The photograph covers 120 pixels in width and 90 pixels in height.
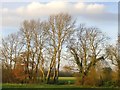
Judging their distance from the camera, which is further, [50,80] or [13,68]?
[50,80]

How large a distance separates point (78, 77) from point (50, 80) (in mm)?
956

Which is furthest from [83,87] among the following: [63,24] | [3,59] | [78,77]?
[3,59]

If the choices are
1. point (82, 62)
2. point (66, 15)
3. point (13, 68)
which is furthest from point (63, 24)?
point (13, 68)

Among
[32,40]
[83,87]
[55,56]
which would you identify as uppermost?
[32,40]

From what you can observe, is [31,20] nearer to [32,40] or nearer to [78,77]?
[32,40]

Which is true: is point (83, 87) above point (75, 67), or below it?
below

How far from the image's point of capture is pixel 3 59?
699 cm

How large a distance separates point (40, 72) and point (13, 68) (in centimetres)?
100

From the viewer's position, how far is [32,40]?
300 inches

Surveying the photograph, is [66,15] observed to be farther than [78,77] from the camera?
No

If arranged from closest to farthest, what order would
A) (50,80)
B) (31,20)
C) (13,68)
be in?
1. (31,20)
2. (13,68)
3. (50,80)

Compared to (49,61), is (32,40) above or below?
above

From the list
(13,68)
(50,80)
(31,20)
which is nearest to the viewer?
(31,20)

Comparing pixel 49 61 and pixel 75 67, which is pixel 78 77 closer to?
pixel 75 67
